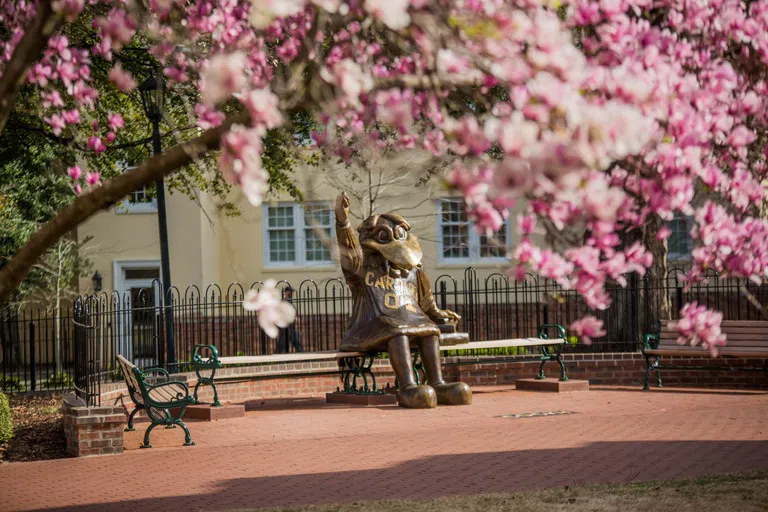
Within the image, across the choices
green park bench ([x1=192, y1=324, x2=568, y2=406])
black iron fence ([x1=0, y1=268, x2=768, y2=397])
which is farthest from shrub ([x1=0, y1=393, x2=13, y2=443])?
green park bench ([x1=192, y1=324, x2=568, y2=406])

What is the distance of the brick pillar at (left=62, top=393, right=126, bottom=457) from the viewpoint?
9.61 m

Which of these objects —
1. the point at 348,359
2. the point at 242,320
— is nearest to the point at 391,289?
the point at 348,359

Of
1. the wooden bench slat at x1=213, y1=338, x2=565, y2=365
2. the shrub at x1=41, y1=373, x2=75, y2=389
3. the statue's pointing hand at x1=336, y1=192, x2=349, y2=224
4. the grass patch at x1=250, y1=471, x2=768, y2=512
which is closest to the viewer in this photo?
the grass patch at x1=250, y1=471, x2=768, y2=512

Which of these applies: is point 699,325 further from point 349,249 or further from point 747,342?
point 747,342

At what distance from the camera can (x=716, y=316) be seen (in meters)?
5.01

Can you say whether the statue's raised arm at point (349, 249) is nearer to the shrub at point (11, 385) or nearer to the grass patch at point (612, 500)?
the grass patch at point (612, 500)

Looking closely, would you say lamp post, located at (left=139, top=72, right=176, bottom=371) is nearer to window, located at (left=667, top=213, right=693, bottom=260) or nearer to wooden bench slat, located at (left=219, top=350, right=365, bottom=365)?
wooden bench slat, located at (left=219, top=350, right=365, bottom=365)

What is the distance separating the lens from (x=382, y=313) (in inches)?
509

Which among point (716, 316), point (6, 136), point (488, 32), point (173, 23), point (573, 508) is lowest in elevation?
point (573, 508)

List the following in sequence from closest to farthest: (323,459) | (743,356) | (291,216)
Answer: (323,459) < (743,356) < (291,216)

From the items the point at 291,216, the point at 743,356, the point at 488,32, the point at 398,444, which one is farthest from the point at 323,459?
the point at 291,216

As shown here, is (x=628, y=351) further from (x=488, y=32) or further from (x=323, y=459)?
(x=488, y=32)

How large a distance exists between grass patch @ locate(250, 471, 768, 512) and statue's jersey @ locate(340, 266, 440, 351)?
5.61 m

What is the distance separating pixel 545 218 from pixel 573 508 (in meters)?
3.00
